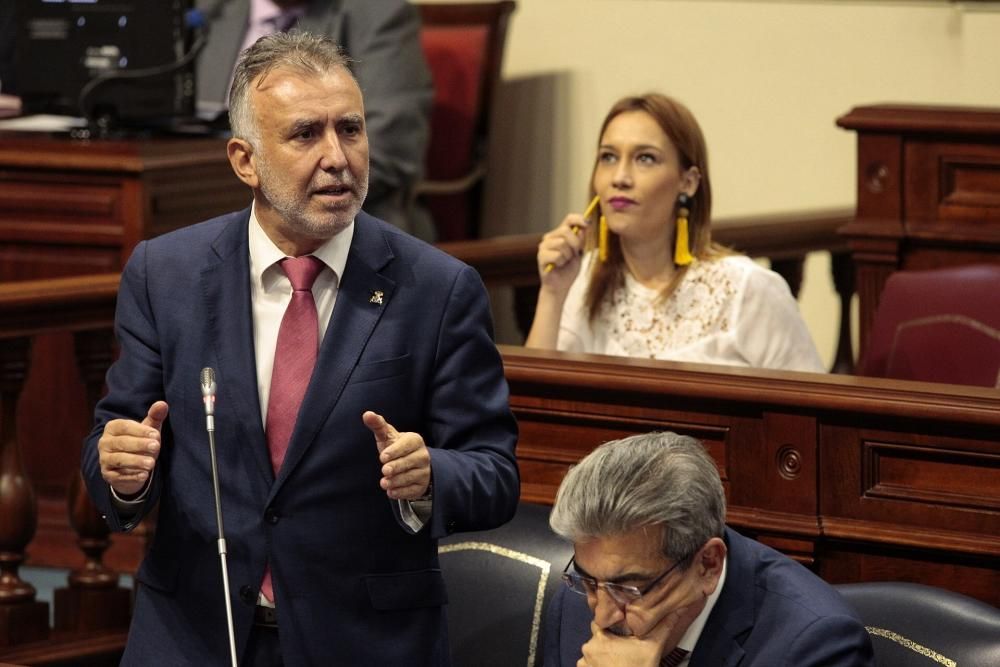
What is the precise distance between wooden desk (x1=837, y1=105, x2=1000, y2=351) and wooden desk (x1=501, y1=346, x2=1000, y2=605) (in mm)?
1289

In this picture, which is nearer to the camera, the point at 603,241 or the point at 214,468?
the point at 214,468

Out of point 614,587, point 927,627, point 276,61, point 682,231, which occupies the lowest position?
point 927,627

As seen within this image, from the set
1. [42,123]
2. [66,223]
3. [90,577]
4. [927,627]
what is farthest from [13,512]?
[927,627]

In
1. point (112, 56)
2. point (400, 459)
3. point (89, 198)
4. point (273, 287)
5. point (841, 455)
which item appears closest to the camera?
point (400, 459)

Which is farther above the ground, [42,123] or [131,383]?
[42,123]

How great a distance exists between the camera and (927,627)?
2500 mm

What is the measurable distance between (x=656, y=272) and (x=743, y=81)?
2505 millimetres

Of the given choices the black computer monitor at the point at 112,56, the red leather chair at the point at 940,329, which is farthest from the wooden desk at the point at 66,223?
the red leather chair at the point at 940,329

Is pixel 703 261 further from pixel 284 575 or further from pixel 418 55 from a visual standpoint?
pixel 418 55

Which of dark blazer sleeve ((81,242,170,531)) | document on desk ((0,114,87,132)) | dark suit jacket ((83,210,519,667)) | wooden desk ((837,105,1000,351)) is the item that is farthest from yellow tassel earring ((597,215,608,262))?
document on desk ((0,114,87,132))

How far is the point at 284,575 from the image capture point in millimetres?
2332

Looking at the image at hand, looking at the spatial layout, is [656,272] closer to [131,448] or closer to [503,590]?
[503,590]

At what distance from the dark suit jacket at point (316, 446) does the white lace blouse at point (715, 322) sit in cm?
130

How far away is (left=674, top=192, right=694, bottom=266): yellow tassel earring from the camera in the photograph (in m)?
3.75
